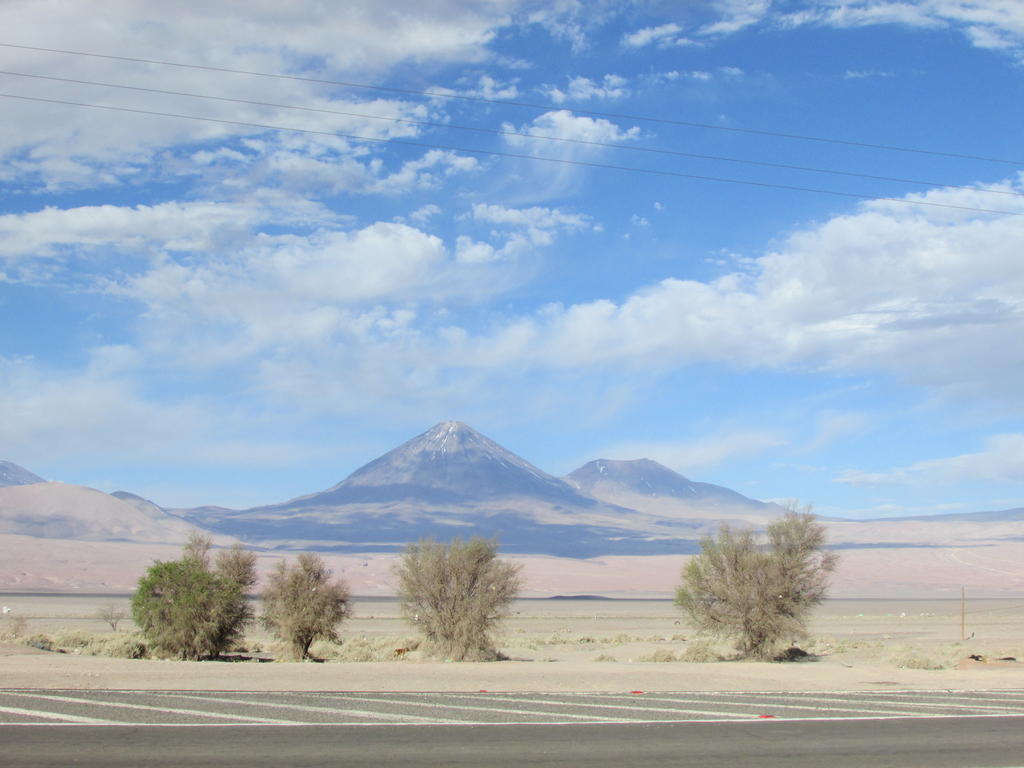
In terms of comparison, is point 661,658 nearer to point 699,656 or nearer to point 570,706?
point 699,656

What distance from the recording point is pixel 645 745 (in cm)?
1351

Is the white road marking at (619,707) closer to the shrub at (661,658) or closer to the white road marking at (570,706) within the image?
the white road marking at (570,706)

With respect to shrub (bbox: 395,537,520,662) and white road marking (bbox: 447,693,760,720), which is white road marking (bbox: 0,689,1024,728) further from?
shrub (bbox: 395,537,520,662)

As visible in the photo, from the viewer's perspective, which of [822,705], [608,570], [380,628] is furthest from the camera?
[608,570]

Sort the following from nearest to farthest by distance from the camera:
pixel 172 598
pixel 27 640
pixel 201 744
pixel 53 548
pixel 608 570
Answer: pixel 201 744, pixel 172 598, pixel 27 640, pixel 53 548, pixel 608 570

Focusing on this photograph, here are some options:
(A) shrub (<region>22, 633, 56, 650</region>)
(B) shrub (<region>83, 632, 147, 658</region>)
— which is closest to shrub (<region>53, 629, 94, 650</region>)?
(A) shrub (<region>22, 633, 56, 650</region>)

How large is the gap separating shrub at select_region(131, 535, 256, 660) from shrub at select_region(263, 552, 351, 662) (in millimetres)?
1861

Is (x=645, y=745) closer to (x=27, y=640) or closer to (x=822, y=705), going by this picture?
(x=822, y=705)

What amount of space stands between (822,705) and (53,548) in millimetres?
159656

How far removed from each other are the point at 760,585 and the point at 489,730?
941 inches

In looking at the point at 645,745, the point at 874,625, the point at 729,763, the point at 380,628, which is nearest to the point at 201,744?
the point at 645,745

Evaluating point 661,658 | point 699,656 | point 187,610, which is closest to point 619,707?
point 699,656

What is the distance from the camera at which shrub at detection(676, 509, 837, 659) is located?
36281 millimetres

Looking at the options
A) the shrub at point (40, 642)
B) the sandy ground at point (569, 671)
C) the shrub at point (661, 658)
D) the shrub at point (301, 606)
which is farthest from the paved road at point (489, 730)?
the shrub at point (40, 642)
